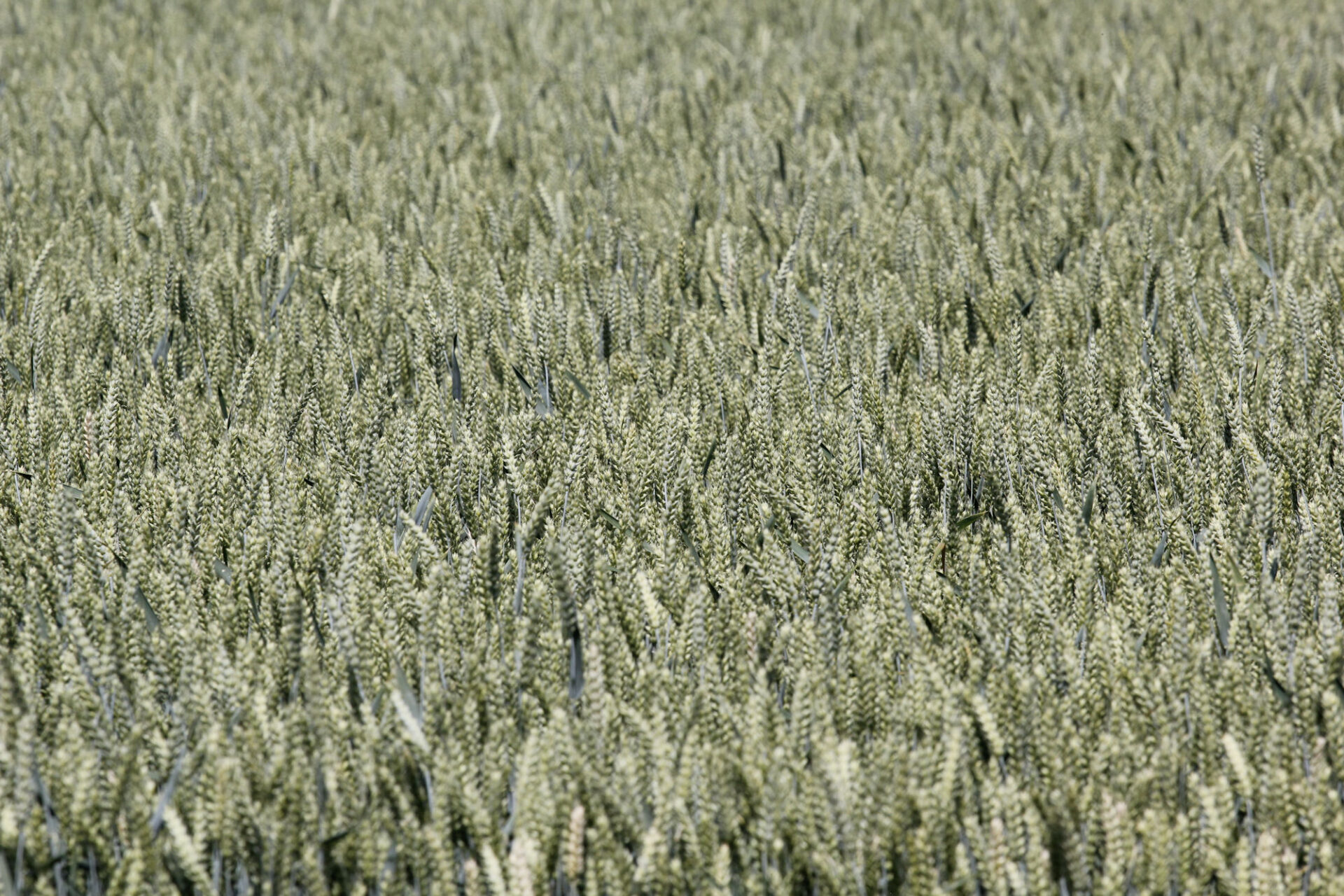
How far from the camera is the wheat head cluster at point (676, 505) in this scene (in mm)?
1453

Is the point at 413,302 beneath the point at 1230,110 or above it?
beneath

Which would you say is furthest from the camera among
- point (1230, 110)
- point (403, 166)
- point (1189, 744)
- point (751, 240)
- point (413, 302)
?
point (1230, 110)

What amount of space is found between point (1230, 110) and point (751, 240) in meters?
2.08

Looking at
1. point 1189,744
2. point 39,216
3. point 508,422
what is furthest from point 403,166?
point 1189,744

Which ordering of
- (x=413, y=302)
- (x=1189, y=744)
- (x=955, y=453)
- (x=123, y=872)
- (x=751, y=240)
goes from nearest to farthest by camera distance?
(x=123, y=872), (x=1189, y=744), (x=955, y=453), (x=413, y=302), (x=751, y=240)

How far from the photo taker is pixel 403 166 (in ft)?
13.4

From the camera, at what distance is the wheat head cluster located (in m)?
1.45

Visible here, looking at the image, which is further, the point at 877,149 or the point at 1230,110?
the point at 1230,110

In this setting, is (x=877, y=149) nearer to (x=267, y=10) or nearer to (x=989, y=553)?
(x=989, y=553)

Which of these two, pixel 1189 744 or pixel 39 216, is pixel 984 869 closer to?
pixel 1189 744

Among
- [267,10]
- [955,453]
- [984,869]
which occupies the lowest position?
[984,869]

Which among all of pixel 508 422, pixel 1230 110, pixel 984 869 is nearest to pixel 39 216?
pixel 508 422

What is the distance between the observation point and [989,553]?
82.0 inches

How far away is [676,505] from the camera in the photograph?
2174mm
